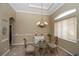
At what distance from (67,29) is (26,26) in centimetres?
98

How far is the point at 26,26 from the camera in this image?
2316 mm

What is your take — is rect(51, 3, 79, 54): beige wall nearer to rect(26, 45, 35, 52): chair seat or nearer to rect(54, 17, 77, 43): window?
rect(54, 17, 77, 43): window

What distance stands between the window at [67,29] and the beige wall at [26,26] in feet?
0.81

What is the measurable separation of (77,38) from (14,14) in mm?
1544

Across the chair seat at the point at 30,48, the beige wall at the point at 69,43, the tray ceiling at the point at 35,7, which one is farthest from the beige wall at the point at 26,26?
the beige wall at the point at 69,43

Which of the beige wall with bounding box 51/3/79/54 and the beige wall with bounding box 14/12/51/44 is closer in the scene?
the beige wall with bounding box 51/3/79/54

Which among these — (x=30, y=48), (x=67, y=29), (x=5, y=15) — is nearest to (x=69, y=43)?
(x=67, y=29)

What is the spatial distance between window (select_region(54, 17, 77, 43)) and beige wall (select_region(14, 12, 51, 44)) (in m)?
0.25

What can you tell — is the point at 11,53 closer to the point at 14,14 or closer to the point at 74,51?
the point at 14,14

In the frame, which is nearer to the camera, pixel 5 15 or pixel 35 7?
pixel 5 15

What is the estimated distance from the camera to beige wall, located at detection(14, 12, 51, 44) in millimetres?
2295

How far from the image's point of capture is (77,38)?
2.10m

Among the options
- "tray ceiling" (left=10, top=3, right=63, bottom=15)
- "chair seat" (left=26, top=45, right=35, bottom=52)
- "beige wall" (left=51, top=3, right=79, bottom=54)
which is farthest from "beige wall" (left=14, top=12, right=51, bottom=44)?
"beige wall" (left=51, top=3, right=79, bottom=54)

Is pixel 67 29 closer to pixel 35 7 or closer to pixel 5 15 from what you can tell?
pixel 35 7
